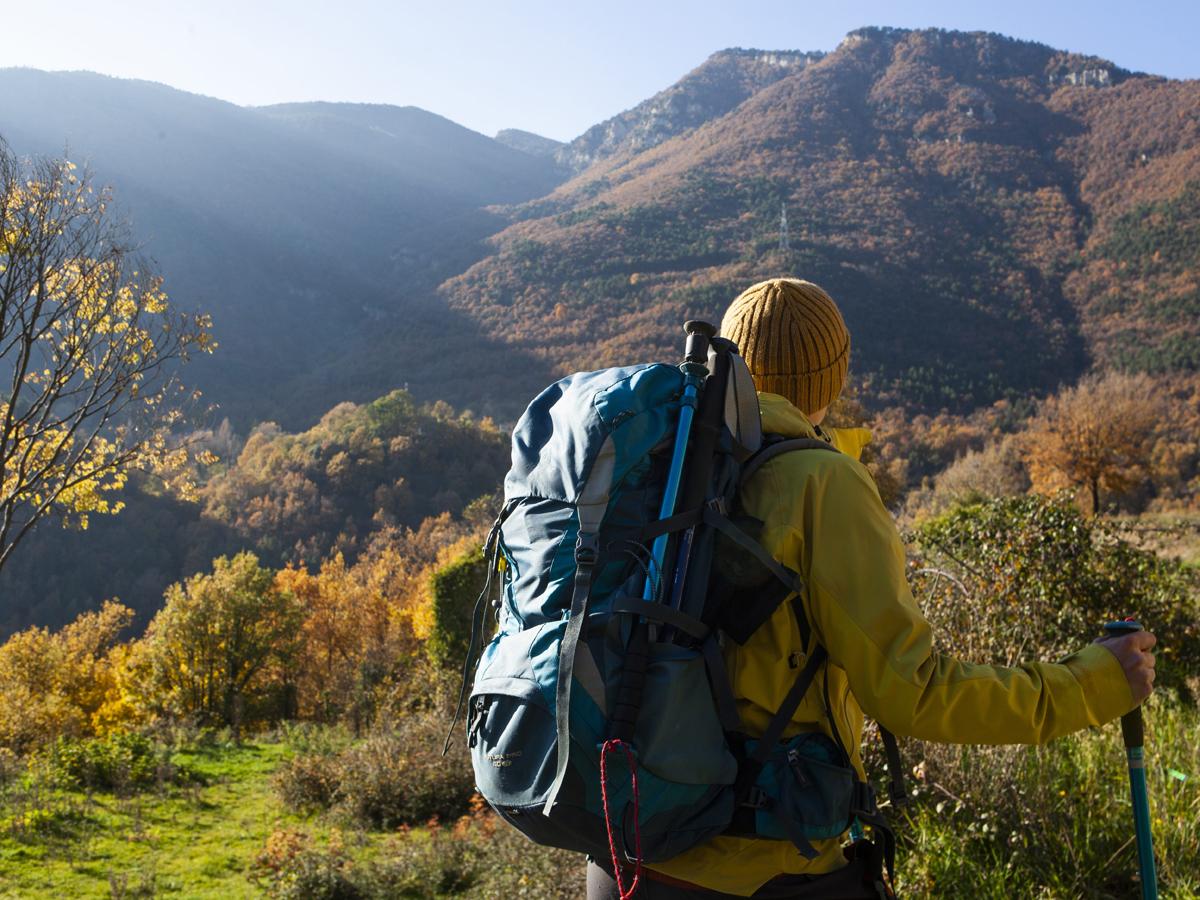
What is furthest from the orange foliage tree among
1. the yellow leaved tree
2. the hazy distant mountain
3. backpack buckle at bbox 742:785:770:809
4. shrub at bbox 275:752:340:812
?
the hazy distant mountain

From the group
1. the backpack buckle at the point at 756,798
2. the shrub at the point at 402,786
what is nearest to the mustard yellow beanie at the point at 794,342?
the backpack buckle at the point at 756,798

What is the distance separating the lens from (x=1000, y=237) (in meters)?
94.9

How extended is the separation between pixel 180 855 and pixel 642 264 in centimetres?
9618

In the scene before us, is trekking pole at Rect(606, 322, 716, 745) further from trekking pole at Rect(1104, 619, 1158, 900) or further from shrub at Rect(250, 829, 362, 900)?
shrub at Rect(250, 829, 362, 900)

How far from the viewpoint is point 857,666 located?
4.21ft

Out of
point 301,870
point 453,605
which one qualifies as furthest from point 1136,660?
point 453,605

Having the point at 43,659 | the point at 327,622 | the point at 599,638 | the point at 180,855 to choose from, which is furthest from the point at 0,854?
the point at 327,622

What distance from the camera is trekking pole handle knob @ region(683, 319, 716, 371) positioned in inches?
57.6

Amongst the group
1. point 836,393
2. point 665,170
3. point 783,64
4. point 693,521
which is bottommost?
point 693,521

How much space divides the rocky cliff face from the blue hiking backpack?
185m

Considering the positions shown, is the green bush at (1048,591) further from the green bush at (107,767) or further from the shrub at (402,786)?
the green bush at (107,767)

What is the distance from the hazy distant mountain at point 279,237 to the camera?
327 feet

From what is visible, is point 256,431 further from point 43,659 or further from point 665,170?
point 665,170

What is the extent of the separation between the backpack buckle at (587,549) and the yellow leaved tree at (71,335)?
5.20m
